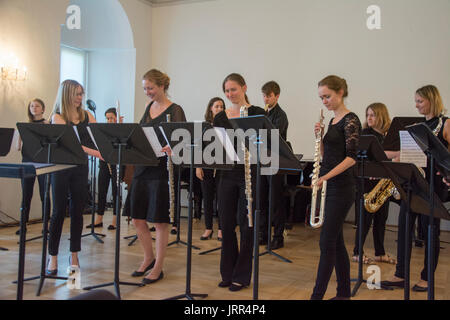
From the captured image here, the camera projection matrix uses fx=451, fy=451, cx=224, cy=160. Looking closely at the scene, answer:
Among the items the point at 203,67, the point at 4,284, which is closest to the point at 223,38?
the point at 203,67

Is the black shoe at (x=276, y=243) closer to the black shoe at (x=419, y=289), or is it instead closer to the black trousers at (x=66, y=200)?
the black shoe at (x=419, y=289)

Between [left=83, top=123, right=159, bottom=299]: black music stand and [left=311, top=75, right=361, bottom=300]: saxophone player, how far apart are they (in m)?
1.18

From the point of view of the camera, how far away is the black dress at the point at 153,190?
3.46 m

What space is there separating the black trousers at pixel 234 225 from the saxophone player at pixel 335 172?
1.99ft

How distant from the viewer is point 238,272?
3.46 metres

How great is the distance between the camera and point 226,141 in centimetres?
287

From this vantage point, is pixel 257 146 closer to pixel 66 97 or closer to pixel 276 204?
pixel 66 97

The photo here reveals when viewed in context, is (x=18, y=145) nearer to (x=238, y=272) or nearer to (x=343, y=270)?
(x=238, y=272)

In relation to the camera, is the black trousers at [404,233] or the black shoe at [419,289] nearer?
the black trousers at [404,233]

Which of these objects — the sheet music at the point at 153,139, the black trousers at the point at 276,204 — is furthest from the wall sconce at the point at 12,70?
the sheet music at the point at 153,139

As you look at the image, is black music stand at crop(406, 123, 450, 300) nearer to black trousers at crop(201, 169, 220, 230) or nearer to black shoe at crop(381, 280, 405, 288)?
black shoe at crop(381, 280, 405, 288)

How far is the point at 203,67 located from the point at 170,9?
133cm

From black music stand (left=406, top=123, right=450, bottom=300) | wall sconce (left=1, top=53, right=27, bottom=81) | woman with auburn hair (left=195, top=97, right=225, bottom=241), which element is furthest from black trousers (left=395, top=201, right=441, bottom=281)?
wall sconce (left=1, top=53, right=27, bottom=81)

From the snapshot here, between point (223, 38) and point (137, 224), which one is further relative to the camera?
point (223, 38)
